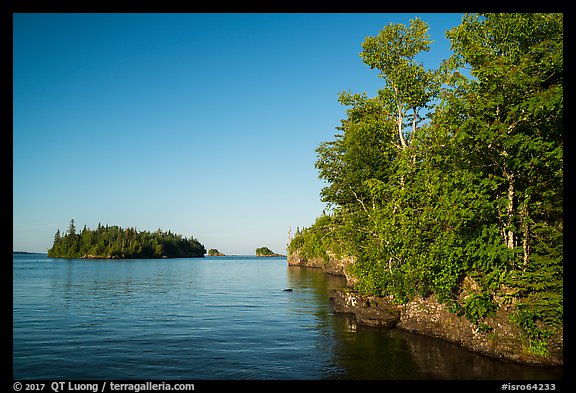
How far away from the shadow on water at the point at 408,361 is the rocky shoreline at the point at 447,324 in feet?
1.33

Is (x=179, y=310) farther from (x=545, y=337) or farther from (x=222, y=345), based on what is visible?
(x=545, y=337)

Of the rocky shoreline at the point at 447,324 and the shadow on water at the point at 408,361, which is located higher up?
the rocky shoreline at the point at 447,324

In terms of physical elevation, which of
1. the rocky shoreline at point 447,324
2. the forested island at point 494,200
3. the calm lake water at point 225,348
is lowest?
the calm lake water at point 225,348

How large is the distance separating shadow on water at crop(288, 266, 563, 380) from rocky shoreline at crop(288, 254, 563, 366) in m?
0.41

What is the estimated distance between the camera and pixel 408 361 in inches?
733

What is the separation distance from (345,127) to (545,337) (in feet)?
94.0

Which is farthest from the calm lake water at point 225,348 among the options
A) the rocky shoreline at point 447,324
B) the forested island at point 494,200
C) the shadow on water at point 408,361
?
the forested island at point 494,200

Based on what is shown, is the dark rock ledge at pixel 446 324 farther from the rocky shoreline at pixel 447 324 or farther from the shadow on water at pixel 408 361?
the shadow on water at pixel 408 361

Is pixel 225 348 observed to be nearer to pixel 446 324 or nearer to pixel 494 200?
pixel 446 324

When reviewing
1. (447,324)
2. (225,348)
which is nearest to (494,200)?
(447,324)

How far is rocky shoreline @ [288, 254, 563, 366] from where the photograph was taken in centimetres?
1714

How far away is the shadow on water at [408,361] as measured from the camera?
16.2 meters

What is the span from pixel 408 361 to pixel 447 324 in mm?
5183
